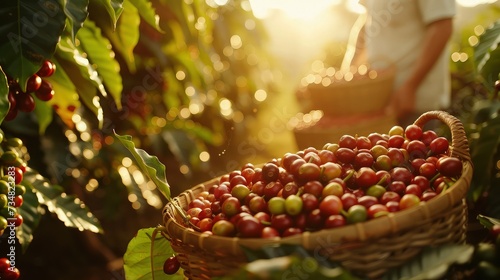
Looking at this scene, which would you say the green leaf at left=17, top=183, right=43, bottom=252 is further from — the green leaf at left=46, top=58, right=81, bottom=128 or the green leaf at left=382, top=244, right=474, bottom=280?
the green leaf at left=382, top=244, right=474, bottom=280

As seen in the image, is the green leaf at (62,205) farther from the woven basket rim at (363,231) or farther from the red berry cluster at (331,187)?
the woven basket rim at (363,231)

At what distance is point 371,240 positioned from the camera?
2.95 ft

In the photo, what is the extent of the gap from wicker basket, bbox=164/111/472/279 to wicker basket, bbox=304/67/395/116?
153cm

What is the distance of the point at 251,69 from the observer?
14.6ft

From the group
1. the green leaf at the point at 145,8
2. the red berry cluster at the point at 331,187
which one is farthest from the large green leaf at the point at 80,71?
the red berry cluster at the point at 331,187

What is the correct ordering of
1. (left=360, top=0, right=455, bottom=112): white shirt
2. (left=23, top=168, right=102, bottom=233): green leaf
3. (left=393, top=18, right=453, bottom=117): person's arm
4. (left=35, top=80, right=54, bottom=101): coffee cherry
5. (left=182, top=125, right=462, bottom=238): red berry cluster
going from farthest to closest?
(left=360, top=0, right=455, bottom=112): white shirt
(left=393, top=18, right=453, bottom=117): person's arm
(left=23, top=168, right=102, bottom=233): green leaf
(left=35, top=80, right=54, bottom=101): coffee cherry
(left=182, top=125, right=462, bottom=238): red berry cluster

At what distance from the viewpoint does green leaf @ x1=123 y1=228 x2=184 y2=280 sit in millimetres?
1247

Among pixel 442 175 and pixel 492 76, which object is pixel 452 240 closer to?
pixel 442 175

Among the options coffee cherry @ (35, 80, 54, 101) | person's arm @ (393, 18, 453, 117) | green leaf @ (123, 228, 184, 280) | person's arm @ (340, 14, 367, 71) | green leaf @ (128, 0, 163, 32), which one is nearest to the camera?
green leaf @ (123, 228, 184, 280)

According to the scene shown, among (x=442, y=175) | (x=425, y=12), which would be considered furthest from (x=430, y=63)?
(x=442, y=175)

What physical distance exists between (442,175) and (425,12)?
4.54 ft

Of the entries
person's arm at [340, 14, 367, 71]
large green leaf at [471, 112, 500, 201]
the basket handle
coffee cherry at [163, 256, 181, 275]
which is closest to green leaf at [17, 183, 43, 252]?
coffee cherry at [163, 256, 181, 275]

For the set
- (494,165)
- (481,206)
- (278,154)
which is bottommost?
(278,154)

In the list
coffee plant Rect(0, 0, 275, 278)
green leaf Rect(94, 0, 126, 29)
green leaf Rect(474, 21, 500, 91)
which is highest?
green leaf Rect(94, 0, 126, 29)
